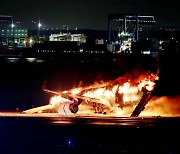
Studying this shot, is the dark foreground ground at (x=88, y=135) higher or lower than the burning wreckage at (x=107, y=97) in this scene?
lower

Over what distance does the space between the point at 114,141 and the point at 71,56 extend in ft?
523

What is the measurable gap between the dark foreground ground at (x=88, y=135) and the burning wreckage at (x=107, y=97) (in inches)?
52.4

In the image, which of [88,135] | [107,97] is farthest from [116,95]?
[88,135]

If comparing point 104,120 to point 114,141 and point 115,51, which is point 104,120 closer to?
point 114,141

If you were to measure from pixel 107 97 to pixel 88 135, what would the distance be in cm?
584

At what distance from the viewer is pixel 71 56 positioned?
18062cm

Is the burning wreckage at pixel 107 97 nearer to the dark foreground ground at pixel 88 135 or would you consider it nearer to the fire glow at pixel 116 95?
the fire glow at pixel 116 95

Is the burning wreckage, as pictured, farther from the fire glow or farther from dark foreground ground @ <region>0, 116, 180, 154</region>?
dark foreground ground @ <region>0, 116, 180, 154</region>

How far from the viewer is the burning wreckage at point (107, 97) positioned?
28.3 meters

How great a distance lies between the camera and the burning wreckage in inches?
1114

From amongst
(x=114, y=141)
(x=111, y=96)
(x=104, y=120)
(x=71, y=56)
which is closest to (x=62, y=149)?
(x=114, y=141)

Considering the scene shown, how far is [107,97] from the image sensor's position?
28.6 meters

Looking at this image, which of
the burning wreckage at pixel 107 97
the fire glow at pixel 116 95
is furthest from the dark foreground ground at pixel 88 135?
the fire glow at pixel 116 95

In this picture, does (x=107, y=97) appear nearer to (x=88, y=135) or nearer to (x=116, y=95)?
(x=116, y=95)
